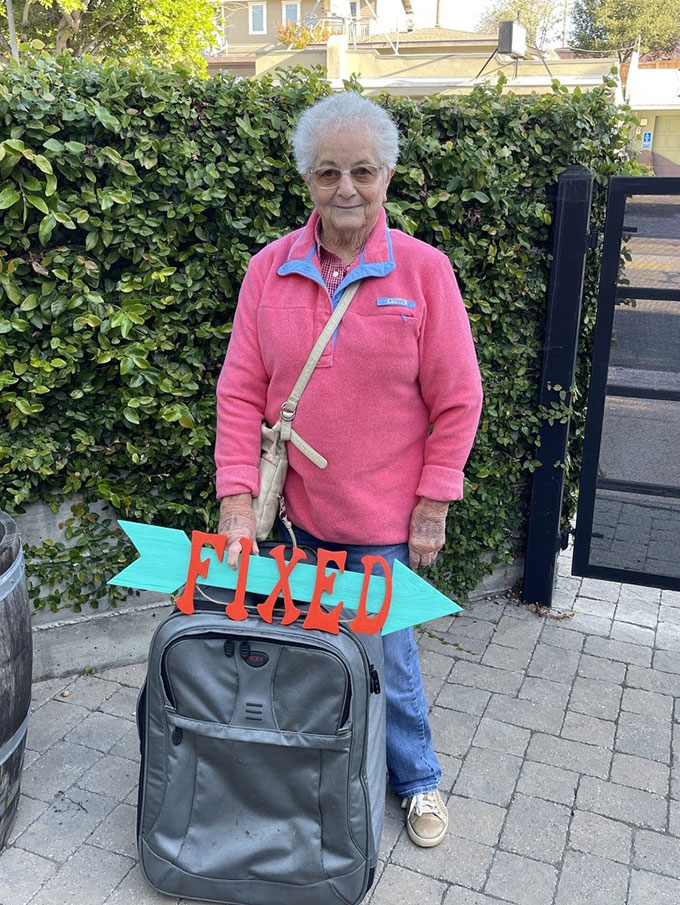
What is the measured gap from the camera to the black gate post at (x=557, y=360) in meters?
3.28

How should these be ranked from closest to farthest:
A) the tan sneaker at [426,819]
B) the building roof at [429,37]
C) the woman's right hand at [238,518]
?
1. the woman's right hand at [238,518]
2. the tan sneaker at [426,819]
3. the building roof at [429,37]

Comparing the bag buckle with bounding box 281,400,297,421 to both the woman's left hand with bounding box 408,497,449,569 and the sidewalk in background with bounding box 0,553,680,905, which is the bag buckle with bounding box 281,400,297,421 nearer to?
the woman's left hand with bounding box 408,497,449,569

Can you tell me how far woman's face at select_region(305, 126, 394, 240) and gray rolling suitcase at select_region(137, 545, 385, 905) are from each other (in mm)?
1032

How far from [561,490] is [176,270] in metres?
1.97

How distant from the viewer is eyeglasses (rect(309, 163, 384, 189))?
1981mm

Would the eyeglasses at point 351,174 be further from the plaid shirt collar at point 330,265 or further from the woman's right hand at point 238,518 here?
the woman's right hand at point 238,518

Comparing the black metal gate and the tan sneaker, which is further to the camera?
the black metal gate

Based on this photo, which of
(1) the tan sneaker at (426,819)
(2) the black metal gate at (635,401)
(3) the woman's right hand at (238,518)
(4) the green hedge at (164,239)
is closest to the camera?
(3) the woman's right hand at (238,518)

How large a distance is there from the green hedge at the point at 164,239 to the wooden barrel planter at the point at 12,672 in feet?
2.08

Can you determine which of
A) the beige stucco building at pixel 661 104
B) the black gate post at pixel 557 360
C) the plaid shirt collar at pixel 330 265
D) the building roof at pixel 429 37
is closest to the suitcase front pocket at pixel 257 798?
the plaid shirt collar at pixel 330 265

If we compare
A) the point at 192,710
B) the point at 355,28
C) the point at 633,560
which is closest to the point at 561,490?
the point at 633,560

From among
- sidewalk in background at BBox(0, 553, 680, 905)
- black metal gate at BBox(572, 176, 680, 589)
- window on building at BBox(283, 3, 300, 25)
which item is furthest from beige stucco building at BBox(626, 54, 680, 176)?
sidewalk in background at BBox(0, 553, 680, 905)

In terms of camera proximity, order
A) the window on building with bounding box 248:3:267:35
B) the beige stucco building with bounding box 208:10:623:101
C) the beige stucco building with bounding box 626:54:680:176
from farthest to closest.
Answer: the window on building with bounding box 248:3:267:35 → the beige stucco building with bounding box 626:54:680:176 → the beige stucco building with bounding box 208:10:623:101

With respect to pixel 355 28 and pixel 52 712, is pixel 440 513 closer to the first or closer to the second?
pixel 52 712
